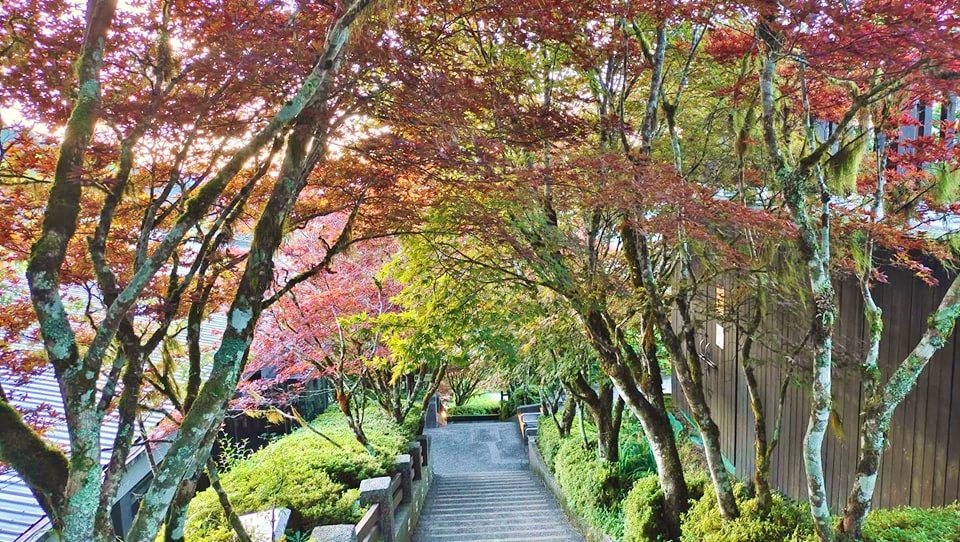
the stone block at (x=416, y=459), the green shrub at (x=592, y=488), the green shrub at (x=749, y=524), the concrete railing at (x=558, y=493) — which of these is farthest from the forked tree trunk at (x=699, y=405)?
the stone block at (x=416, y=459)

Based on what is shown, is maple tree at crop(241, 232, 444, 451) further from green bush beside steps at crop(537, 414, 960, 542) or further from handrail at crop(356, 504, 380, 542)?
green bush beside steps at crop(537, 414, 960, 542)

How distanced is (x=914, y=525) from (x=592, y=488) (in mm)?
4462

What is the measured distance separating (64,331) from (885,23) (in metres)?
4.75

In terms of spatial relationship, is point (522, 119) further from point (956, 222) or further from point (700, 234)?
point (956, 222)

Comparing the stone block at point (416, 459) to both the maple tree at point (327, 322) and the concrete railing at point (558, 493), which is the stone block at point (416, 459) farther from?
the concrete railing at point (558, 493)

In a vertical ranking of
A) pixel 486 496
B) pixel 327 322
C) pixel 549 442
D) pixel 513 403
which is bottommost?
pixel 513 403

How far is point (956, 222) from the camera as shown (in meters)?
4.87

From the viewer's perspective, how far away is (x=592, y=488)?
7711mm

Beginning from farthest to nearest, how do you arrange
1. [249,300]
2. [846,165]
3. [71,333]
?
[846,165] → [249,300] → [71,333]

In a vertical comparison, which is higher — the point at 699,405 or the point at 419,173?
the point at 419,173

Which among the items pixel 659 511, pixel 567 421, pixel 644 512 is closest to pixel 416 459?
pixel 567 421

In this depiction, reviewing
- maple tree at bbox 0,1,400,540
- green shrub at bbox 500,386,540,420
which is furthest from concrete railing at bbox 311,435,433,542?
green shrub at bbox 500,386,540,420

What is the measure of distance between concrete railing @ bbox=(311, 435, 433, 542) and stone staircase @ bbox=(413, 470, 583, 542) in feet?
1.48

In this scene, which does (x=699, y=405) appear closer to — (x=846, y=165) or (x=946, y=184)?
(x=846, y=165)
